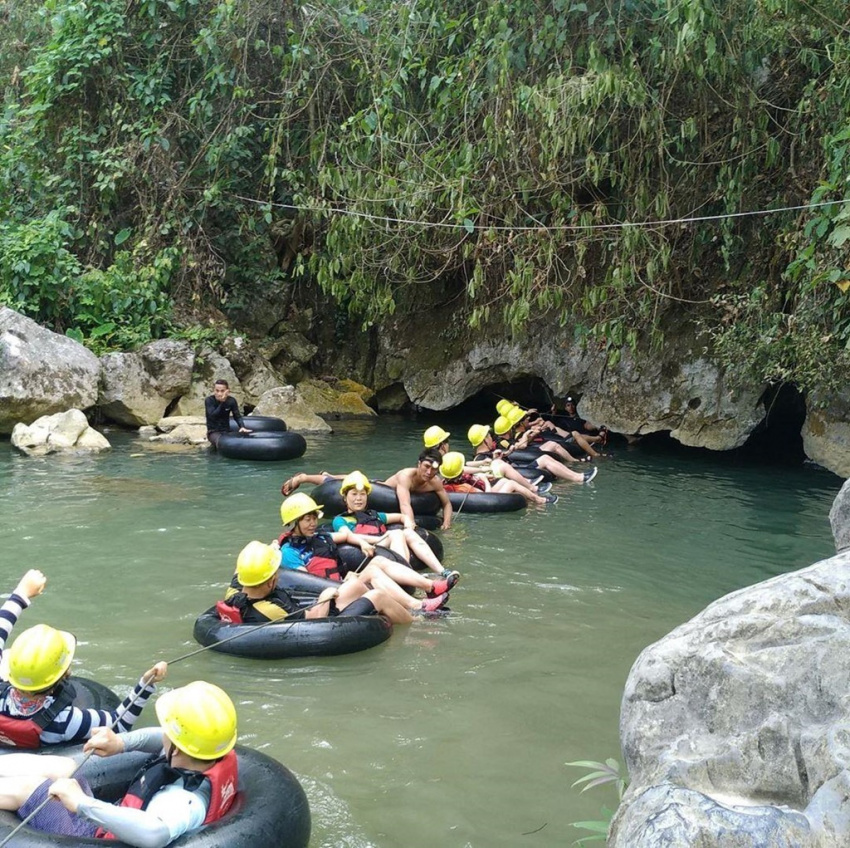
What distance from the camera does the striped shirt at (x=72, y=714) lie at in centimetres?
435


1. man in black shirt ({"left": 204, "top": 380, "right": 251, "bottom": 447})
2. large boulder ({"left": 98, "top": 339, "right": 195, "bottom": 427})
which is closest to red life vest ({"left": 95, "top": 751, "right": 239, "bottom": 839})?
man in black shirt ({"left": 204, "top": 380, "right": 251, "bottom": 447})

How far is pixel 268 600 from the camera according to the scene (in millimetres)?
6367

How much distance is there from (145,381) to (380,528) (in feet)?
28.8

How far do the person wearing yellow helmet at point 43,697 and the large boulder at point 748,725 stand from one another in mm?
2160

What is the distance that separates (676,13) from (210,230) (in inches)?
417

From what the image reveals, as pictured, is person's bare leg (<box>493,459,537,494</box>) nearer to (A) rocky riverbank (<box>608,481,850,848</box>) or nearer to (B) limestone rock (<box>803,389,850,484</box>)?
(B) limestone rock (<box>803,389,850,484</box>)

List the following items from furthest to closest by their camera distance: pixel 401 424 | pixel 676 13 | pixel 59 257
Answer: pixel 401 424
pixel 59 257
pixel 676 13

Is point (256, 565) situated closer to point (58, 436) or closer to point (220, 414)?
point (220, 414)

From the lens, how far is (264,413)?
1631 cm

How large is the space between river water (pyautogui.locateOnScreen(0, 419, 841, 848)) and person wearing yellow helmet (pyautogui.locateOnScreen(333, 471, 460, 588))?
1.33 feet

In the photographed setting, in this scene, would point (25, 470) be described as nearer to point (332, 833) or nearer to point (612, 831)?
point (332, 833)

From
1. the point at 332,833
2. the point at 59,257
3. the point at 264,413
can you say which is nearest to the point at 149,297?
the point at 59,257

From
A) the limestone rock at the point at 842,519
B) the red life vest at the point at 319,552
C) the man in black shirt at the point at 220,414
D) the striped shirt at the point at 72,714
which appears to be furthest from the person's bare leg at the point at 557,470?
the striped shirt at the point at 72,714

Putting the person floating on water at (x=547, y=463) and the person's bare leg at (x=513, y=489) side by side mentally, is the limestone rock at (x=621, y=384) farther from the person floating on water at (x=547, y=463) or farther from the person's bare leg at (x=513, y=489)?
the person's bare leg at (x=513, y=489)
